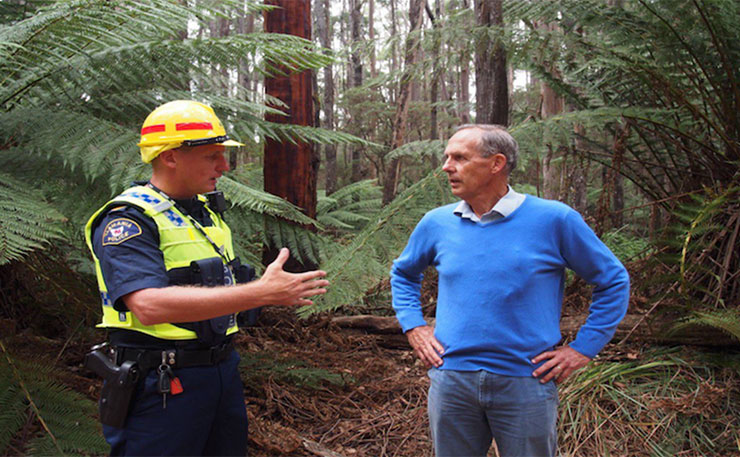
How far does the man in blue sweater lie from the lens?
1.94 metres

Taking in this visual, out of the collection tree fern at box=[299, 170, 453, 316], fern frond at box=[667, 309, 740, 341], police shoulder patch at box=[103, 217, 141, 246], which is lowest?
fern frond at box=[667, 309, 740, 341]

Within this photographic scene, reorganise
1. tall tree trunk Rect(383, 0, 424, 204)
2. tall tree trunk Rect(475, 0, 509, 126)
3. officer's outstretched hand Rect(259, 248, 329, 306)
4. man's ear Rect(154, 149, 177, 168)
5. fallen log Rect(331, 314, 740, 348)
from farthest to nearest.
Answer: tall tree trunk Rect(383, 0, 424, 204) → tall tree trunk Rect(475, 0, 509, 126) → fallen log Rect(331, 314, 740, 348) → man's ear Rect(154, 149, 177, 168) → officer's outstretched hand Rect(259, 248, 329, 306)

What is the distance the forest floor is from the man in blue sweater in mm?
1304

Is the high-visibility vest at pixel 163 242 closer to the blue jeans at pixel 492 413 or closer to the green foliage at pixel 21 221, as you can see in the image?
the green foliage at pixel 21 221

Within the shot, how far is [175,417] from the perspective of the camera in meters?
1.86

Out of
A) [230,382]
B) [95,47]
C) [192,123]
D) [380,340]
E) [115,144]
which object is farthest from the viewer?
[380,340]

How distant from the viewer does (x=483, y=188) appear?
212 centimetres

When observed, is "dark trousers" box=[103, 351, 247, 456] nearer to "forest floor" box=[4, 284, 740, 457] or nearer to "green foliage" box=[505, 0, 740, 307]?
"forest floor" box=[4, 284, 740, 457]

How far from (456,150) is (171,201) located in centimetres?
103

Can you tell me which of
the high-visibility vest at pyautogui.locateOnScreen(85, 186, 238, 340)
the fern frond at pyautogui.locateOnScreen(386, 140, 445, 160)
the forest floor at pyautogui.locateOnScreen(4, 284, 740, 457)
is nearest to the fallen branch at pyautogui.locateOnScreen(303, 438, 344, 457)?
the forest floor at pyautogui.locateOnScreen(4, 284, 740, 457)

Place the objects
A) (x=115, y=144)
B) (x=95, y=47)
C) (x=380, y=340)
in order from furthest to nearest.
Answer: (x=380, y=340) → (x=95, y=47) → (x=115, y=144)

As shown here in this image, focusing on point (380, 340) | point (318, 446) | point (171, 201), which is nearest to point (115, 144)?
point (171, 201)

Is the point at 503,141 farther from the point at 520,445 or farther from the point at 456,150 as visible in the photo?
the point at 520,445

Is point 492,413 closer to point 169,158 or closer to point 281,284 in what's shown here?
point 281,284
